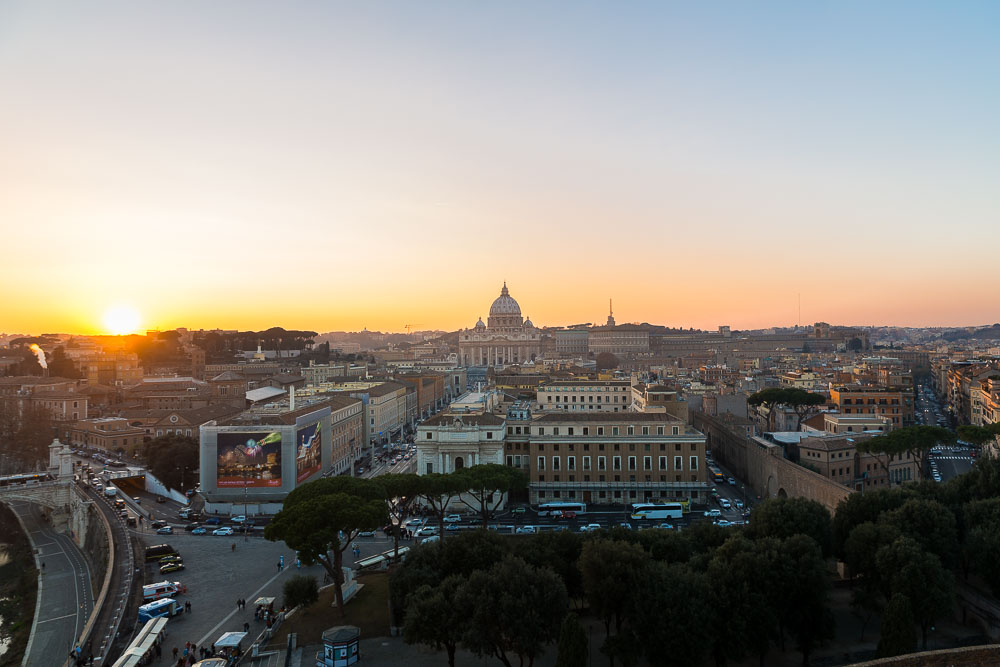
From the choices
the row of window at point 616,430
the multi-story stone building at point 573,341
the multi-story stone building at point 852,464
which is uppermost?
the multi-story stone building at point 573,341

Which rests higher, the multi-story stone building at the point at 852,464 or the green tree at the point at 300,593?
the multi-story stone building at the point at 852,464

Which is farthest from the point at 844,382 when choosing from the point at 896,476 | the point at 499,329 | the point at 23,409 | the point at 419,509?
the point at 499,329

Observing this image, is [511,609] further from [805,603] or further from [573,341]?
[573,341]

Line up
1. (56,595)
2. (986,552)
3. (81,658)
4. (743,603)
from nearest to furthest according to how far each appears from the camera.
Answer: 1. (743,603)
2. (986,552)
3. (81,658)
4. (56,595)

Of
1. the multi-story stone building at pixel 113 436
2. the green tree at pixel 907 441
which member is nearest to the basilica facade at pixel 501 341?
the multi-story stone building at pixel 113 436

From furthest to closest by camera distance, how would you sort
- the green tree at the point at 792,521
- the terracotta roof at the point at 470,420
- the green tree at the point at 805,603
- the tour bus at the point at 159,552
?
the terracotta roof at the point at 470,420, the tour bus at the point at 159,552, the green tree at the point at 792,521, the green tree at the point at 805,603

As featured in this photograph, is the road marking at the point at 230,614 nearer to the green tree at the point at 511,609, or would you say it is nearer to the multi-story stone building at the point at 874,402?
the green tree at the point at 511,609

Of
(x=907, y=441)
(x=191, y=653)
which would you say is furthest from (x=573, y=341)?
(x=191, y=653)

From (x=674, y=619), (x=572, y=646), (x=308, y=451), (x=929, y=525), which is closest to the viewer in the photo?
(x=572, y=646)

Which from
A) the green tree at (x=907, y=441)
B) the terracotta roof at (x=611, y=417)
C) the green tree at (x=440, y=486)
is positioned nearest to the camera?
the green tree at (x=440, y=486)
